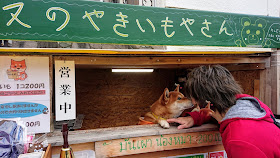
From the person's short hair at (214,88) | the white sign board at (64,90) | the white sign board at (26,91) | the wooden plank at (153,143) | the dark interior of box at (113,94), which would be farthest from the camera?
the dark interior of box at (113,94)

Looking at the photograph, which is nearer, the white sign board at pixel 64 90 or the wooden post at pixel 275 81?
the white sign board at pixel 64 90

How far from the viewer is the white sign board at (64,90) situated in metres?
2.53

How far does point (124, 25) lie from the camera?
2.18 meters

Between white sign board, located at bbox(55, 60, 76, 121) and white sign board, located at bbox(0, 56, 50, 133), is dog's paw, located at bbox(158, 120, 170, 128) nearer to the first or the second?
white sign board, located at bbox(55, 60, 76, 121)

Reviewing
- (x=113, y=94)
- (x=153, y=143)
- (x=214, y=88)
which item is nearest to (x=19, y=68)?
(x=153, y=143)

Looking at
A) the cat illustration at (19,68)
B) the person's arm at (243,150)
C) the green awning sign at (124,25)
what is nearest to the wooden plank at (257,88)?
the green awning sign at (124,25)

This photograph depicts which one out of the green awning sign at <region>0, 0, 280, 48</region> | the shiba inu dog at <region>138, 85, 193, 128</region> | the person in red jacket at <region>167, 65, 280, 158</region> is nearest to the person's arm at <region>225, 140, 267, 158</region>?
the person in red jacket at <region>167, 65, 280, 158</region>

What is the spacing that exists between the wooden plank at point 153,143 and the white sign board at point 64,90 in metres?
0.67

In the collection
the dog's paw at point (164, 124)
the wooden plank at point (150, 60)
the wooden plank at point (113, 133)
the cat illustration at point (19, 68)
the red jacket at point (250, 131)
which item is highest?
the wooden plank at point (150, 60)

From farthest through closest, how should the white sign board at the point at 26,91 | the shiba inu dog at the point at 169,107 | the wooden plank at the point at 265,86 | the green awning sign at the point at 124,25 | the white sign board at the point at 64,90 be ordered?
the wooden plank at the point at 265,86 → the shiba inu dog at the point at 169,107 → the white sign board at the point at 64,90 → the white sign board at the point at 26,91 → the green awning sign at the point at 124,25

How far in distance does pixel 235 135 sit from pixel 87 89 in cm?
507

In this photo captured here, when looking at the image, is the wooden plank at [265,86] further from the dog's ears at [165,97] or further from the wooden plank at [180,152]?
the dog's ears at [165,97]

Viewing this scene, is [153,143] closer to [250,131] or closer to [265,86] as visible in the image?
[250,131]

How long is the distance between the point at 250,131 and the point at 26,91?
8.88 ft
